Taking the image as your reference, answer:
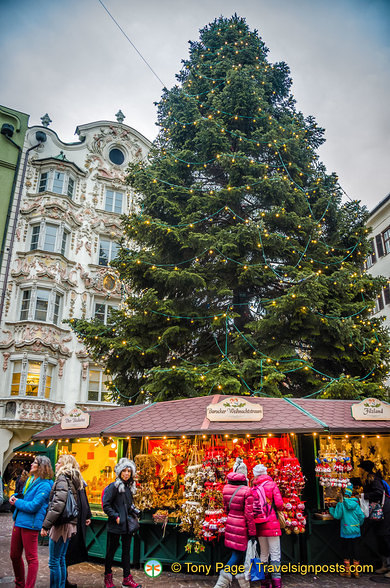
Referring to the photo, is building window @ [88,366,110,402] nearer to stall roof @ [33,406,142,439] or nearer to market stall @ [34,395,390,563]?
stall roof @ [33,406,142,439]

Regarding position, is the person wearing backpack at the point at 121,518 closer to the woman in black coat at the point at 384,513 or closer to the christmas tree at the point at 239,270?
the christmas tree at the point at 239,270

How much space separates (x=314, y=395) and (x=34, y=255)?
15.9 metres

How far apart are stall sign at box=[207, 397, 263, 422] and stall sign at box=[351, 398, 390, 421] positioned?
2.09 meters

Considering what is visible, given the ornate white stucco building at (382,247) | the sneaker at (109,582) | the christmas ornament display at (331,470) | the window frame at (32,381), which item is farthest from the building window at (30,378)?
the ornate white stucco building at (382,247)

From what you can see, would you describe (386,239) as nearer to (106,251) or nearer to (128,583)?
(106,251)

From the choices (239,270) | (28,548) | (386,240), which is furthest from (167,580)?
(386,240)

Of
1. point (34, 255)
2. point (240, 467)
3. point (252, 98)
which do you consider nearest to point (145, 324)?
point (240, 467)

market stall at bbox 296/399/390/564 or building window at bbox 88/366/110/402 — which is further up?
building window at bbox 88/366/110/402

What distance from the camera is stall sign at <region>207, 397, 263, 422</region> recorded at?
26.9 feet

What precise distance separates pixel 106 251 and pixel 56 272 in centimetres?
347

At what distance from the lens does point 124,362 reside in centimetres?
1317

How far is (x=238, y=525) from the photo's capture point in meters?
6.20

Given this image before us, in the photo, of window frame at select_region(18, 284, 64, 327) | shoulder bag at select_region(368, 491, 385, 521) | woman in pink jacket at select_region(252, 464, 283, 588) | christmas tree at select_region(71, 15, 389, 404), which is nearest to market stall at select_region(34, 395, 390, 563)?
shoulder bag at select_region(368, 491, 385, 521)

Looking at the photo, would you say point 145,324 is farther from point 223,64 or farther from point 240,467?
point 223,64
